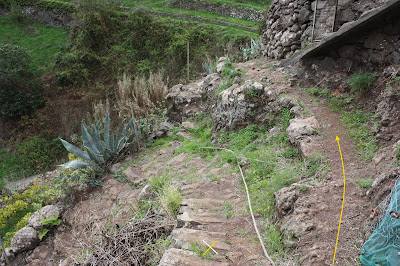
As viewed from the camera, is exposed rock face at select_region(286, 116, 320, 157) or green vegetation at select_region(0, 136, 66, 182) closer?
exposed rock face at select_region(286, 116, 320, 157)

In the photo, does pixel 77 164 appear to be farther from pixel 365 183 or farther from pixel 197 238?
pixel 365 183

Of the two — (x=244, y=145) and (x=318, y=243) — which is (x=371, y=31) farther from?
(x=318, y=243)

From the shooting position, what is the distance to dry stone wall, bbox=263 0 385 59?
497cm

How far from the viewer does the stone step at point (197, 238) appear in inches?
93.8

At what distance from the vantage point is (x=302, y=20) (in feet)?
18.3

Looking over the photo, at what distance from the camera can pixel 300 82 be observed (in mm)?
4863

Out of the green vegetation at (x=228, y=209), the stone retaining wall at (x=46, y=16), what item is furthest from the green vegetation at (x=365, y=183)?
the stone retaining wall at (x=46, y=16)

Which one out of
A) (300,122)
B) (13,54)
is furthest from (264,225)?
(13,54)

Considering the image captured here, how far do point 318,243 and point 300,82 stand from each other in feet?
11.1

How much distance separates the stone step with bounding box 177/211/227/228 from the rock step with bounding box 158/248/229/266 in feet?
1.50

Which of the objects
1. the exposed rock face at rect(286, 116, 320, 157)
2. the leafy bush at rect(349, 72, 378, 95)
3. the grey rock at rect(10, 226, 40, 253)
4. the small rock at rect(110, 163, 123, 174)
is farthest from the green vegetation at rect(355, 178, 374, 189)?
the grey rock at rect(10, 226, 40, 253)

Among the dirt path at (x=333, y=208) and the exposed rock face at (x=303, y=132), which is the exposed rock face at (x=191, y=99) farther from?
the dirt path at (x=333, y=208)

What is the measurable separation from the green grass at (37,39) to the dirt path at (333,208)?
17733 millimetres

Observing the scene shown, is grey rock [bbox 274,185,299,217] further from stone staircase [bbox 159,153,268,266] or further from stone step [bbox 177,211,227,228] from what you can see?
stone step [bbox 177,211,227,228]
